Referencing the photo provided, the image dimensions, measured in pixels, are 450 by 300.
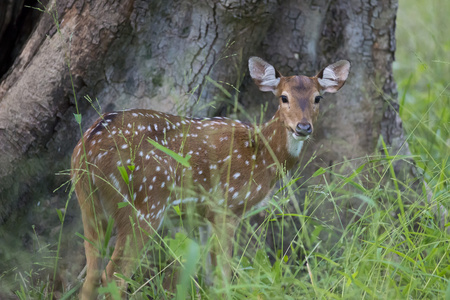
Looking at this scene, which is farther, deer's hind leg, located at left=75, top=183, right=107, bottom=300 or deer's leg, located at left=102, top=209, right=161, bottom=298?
deer's hind leg, located at left=75, top=183, right=107, bottom=300

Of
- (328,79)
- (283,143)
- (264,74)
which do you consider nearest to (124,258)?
(283,143)

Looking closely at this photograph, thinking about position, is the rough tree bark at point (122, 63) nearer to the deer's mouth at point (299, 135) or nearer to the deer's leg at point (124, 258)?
the deer's mouth at point (299, 135)

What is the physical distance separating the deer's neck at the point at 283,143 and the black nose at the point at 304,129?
319 millimetres

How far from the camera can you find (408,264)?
3449 millimetres

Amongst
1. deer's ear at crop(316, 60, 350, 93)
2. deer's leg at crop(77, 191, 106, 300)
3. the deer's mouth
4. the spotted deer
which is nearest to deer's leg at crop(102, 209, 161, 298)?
the spotted deer

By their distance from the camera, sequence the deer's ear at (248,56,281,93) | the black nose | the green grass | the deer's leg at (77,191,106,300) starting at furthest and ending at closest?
the deer's ear at (248,56,281,93) < the black nose < the deer's leg at (77,191,106,300) < the green grass

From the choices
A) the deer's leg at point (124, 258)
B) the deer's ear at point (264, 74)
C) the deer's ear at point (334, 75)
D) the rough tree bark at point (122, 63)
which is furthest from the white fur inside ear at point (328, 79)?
the deer's leg at point (124, 258)

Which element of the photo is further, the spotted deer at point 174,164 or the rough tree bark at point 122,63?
the rough tree bark at point 122,63

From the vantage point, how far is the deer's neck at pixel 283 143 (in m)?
4.25

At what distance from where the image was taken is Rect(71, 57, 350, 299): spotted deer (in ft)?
11.7

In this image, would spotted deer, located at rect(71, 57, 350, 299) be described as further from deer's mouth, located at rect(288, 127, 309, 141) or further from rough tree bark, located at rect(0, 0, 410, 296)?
rough tree bark, located at rect(0, 0, 410, 296)

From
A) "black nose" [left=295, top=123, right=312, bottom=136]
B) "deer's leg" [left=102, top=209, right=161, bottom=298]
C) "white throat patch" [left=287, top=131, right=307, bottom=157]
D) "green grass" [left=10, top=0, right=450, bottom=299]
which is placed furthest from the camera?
"white throat patch" [left=287, top=131, right=307, bottom=157]

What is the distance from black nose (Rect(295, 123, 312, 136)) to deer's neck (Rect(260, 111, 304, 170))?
0.32 m


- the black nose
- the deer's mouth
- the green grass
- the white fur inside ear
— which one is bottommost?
the green grass
